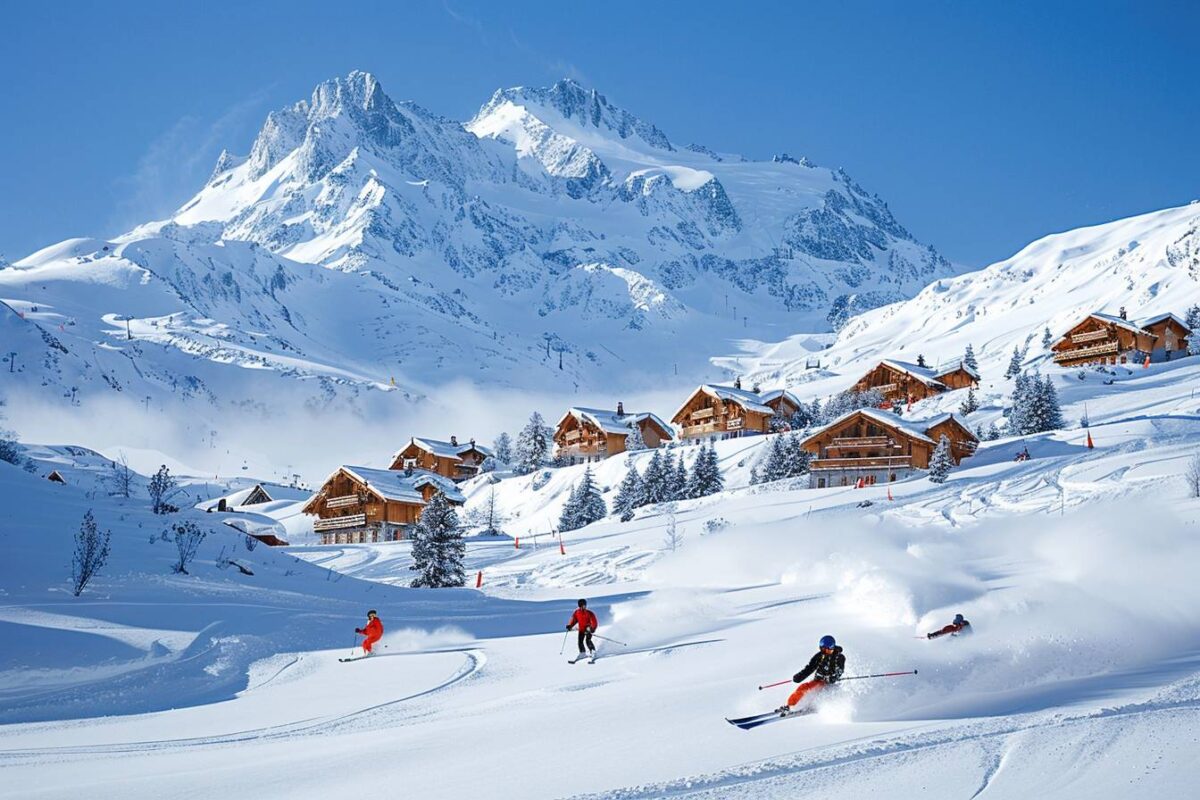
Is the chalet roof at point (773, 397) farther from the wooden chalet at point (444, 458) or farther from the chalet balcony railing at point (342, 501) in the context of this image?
the chalet balcony railing at point (342, 501)

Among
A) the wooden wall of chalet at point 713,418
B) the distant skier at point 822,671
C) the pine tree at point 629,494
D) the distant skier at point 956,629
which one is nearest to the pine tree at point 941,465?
the pine tree at point 629,494

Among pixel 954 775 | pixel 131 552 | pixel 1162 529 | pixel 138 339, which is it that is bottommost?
pixel 954 775

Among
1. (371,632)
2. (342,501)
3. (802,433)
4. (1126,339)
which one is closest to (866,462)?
(802,433)

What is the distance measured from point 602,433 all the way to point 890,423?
35029 millimetres

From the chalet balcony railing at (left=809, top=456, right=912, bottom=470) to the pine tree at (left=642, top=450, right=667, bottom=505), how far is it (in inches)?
362

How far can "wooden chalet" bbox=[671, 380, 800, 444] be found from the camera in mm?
82438

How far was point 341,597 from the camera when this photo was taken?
25656 millimetres

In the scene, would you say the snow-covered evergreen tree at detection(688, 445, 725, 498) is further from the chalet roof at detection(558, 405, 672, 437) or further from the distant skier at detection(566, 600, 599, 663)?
the distant skier at detection(566, 600, 599, 663)

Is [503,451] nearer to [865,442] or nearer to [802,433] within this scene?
[802,433]

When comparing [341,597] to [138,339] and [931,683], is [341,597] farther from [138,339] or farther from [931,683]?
[138,339]

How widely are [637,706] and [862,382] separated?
84.3 metres

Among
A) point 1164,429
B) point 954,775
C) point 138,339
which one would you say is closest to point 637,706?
point 954,775

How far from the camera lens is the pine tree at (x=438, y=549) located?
108ft

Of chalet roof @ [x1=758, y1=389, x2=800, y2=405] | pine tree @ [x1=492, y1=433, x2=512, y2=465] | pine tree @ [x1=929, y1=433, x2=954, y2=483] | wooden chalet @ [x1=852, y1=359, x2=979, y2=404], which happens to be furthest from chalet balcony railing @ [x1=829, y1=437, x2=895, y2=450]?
pine tree @ [x1=492, y1=433, x2=512, y2=465]
